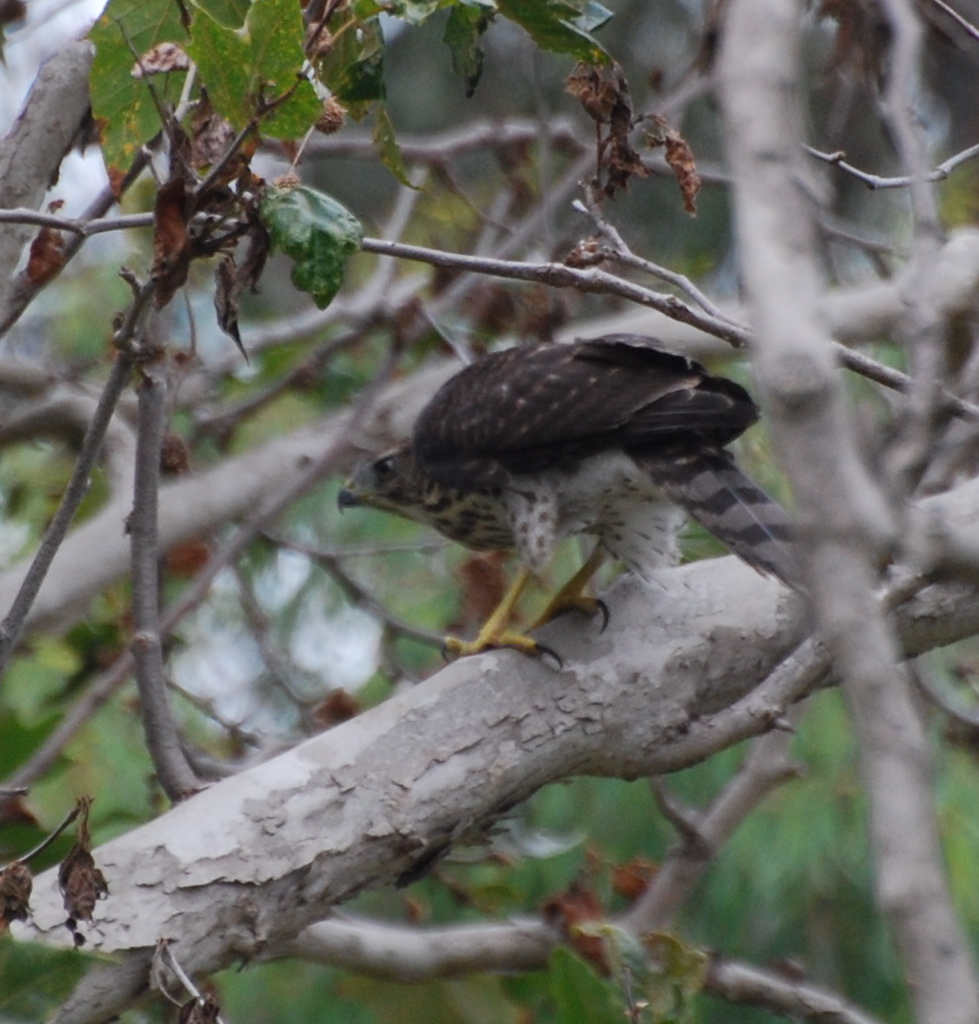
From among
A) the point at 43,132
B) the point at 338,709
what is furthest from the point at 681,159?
the point at 338,709

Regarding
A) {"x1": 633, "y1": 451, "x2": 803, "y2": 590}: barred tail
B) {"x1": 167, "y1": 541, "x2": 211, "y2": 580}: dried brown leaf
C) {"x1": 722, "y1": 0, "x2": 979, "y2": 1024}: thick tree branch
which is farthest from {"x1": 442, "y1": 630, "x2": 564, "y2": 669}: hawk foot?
{"x1": 722, "y1": 0, "x2": 979, "y2": 1024}: thick tree branch

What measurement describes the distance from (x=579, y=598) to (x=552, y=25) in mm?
1343

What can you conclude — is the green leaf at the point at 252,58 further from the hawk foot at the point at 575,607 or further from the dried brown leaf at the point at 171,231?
the hawk foot at the point at 575,607

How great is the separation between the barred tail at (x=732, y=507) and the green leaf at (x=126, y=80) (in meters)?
1.38

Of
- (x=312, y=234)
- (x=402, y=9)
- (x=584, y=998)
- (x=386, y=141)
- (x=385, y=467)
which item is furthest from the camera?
(x=385, y=467)

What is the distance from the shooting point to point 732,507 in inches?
127

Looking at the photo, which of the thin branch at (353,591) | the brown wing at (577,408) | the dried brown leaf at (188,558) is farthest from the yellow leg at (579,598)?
the dried brown leaf at (188,558)

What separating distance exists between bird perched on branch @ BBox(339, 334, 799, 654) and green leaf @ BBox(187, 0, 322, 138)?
144 centimetres

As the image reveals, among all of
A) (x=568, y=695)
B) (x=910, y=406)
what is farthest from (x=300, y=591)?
(x=910, y=406)

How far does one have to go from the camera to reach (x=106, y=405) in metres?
2.27

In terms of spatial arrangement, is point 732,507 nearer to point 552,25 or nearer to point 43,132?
point 552,25

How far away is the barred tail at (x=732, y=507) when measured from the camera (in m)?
3.04

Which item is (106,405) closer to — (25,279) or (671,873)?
(25,279)

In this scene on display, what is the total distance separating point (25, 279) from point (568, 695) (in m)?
1.31
